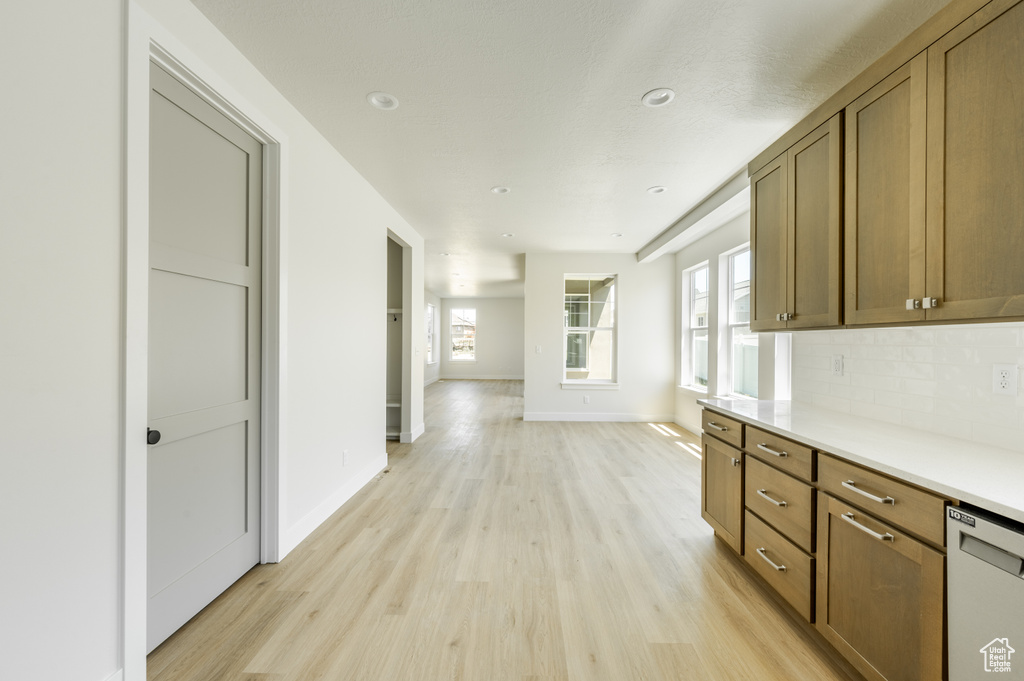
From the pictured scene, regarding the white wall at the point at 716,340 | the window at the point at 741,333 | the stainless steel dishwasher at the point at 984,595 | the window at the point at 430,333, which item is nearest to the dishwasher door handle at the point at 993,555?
the stainless steel dishwasher at the point at 984,595

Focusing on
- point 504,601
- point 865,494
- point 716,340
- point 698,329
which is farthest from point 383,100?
point 698,329

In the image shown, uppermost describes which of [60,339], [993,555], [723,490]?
[60,339]

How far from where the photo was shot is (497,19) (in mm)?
1681

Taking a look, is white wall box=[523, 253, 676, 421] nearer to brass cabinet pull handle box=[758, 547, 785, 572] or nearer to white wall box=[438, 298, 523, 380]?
brass cabinet pull handle box=[758, 547, 785, 572]

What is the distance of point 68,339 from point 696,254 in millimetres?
5598

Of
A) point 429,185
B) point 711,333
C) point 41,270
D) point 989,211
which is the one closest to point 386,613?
point 41,270

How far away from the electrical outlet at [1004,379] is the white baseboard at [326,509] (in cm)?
335

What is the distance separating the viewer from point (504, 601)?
2.00m

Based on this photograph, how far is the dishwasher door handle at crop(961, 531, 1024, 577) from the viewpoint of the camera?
995 mm

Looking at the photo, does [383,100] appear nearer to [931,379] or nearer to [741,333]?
[931,379]

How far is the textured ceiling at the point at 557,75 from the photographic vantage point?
5.43 feet

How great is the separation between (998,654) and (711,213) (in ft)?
11.3

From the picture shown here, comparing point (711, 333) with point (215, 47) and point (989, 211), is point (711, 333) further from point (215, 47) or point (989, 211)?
point (215, 47)

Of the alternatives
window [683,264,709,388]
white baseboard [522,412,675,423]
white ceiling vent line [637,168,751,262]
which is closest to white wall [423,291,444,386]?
white baseboard [522,412,675,423]
